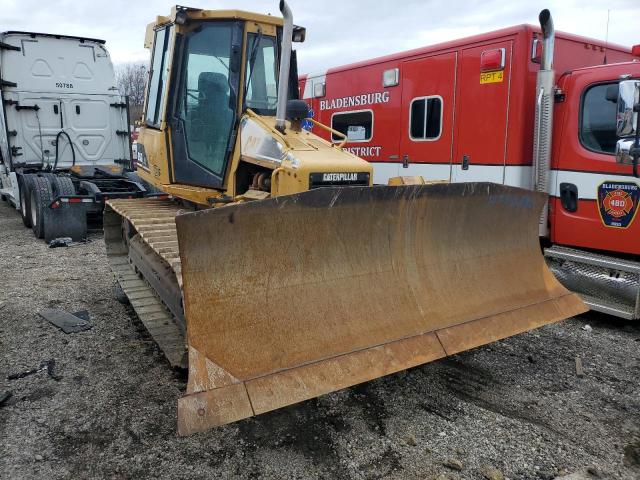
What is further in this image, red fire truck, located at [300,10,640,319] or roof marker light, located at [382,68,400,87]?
roof marker light, located at [382,68,400,87]

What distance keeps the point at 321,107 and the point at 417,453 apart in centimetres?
599

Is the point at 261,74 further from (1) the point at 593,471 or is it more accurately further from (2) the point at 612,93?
(1) the point at 593,471

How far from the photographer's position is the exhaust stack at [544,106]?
502 centimetres

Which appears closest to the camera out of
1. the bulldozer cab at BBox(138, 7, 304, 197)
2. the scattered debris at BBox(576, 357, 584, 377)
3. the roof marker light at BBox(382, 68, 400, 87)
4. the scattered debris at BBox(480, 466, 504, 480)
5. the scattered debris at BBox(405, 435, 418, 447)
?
the scattered debris at BBox(480, 466, 504, 480)

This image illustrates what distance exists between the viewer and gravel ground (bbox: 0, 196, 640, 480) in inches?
108

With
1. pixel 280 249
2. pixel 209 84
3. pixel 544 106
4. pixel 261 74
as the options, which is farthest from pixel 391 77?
Answer: pixel 280 249

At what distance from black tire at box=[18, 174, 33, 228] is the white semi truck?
0.02m

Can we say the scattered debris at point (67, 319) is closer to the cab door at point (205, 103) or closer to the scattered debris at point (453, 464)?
the cab door at point (205, 103)

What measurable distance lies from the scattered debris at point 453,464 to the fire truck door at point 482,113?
11.2 ft

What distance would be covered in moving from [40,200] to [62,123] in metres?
2.06

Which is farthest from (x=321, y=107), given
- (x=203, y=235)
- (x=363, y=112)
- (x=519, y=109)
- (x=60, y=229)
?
(x=203, y=235)

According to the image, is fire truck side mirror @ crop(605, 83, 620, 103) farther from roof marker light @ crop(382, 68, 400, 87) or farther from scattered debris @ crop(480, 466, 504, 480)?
scattered debris @ crop(480, 466, 504, 480)

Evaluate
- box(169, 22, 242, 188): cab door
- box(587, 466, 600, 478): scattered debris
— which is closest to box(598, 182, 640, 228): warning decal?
box(587, 466, 600, 478): scattered debris

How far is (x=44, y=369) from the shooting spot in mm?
3850
